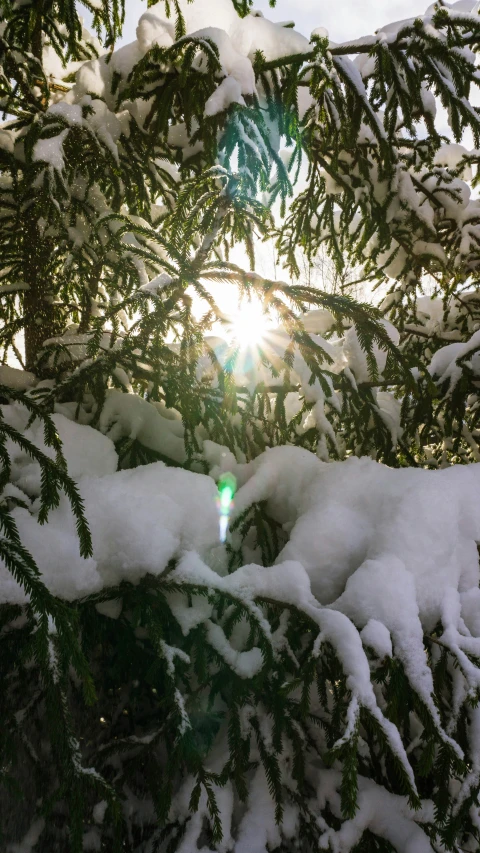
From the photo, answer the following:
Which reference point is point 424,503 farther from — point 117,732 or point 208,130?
point 208,130

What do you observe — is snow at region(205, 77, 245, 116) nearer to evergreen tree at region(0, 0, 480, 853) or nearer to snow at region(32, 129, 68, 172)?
evergreen tree at region(0, 0, 480, 853)

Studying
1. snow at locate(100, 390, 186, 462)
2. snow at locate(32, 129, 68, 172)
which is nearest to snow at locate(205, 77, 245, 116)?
snow at locate(32, 129, 68, 172)

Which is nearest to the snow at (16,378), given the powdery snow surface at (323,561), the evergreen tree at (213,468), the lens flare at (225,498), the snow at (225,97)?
the evergreen tree at (213,468)

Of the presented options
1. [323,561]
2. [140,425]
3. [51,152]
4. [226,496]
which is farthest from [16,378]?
[323,561]

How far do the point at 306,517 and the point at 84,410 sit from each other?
4.33 ft

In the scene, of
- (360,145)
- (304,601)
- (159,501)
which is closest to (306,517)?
(304,601)

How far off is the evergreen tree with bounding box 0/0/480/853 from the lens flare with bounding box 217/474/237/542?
0.06 meters

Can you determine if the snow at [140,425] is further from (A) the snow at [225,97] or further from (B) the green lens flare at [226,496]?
(A) the snow at [225,97]

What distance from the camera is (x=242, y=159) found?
1893 millimetres

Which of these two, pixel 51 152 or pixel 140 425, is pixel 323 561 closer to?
pixel 140 425

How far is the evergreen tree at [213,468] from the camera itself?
1329 mm

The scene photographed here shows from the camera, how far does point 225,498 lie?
1.99 m

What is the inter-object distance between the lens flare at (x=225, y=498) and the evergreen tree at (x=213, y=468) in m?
0.06

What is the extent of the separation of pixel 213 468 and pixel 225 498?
0.28m
